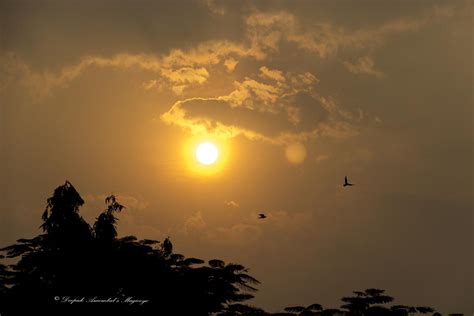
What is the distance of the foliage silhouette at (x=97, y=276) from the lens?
3366cm

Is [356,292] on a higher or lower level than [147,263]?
higher

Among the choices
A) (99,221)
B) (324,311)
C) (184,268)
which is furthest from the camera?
(324,311)

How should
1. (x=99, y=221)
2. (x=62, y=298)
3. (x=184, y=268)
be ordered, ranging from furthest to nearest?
(x=184, y=268) < (x=99, y=221) < (x=62, y=298)

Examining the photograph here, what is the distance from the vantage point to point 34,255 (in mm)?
34750

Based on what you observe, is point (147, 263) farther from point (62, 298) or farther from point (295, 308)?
point (295, 308)

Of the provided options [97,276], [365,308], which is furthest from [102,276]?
[365,308]

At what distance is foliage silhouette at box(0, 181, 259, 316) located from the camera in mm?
33656

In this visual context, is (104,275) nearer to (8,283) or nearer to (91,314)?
(91,314)

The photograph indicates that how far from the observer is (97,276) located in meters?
35.4

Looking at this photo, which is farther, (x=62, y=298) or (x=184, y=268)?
(x=184, y=268)

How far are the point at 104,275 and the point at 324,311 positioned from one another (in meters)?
24.5

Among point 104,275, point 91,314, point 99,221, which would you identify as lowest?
point 91,314

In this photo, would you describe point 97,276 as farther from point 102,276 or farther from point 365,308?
point 365,308

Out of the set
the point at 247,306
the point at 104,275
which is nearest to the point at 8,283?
A: the point at 104,275
